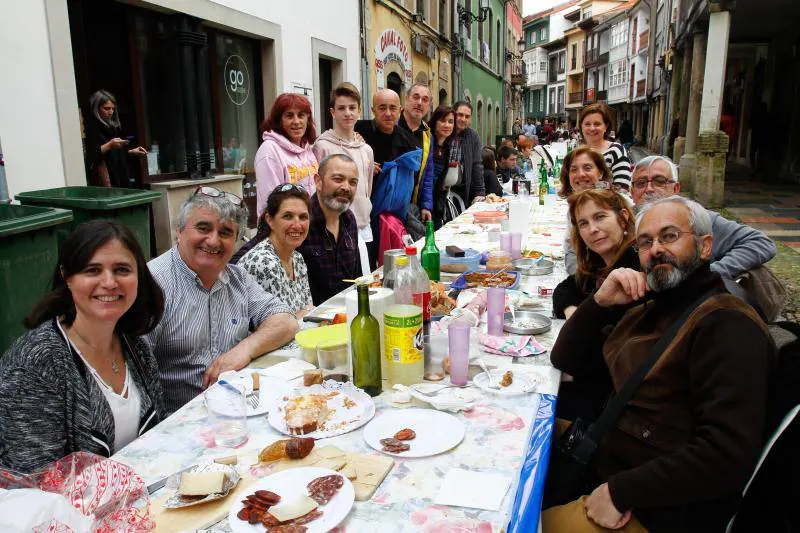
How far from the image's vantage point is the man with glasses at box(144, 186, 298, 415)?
233 centimetres

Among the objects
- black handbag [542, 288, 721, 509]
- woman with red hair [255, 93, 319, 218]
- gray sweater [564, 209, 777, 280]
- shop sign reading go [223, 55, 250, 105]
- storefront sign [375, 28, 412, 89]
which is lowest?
black handbag [542, 288, 721, 509]

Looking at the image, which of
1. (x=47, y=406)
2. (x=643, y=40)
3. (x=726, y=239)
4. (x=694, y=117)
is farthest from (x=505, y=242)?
(x=643, y=40)

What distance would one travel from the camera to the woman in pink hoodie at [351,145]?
4656 millimetres

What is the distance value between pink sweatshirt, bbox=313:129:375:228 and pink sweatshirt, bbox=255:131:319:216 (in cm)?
30

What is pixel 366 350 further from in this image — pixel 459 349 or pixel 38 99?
pixel 38 99

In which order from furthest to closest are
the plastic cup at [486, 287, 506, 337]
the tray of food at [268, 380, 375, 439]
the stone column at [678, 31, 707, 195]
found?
1. the stone column at [678, 31, 707, 195]
2. the plastic cup at [486, 287, 506, 337]
3. the tray of food at [268, 380, 375, 439]

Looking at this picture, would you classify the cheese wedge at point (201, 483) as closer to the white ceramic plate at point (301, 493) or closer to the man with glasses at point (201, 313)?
the white ceramic plate at point (301, 493)

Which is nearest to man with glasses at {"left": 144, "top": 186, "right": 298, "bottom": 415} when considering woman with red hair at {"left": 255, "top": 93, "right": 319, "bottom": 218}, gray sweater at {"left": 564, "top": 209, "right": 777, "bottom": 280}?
woman with red hair at {"left": 255, "top": 93, "right": 319, "bottom": 218}

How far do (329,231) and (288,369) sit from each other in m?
1.53

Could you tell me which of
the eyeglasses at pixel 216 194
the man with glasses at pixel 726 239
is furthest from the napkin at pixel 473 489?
the man with glasses at pixel 726 239

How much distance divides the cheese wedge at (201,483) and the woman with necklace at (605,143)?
13.8 feet

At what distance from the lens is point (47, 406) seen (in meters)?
1.61

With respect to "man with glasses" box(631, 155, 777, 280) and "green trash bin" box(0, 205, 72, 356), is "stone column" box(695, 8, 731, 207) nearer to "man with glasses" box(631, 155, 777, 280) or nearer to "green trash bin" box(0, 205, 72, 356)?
"man with glasses" box(631, 155, 777, 280)

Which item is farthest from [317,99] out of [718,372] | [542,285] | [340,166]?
[718,372]
